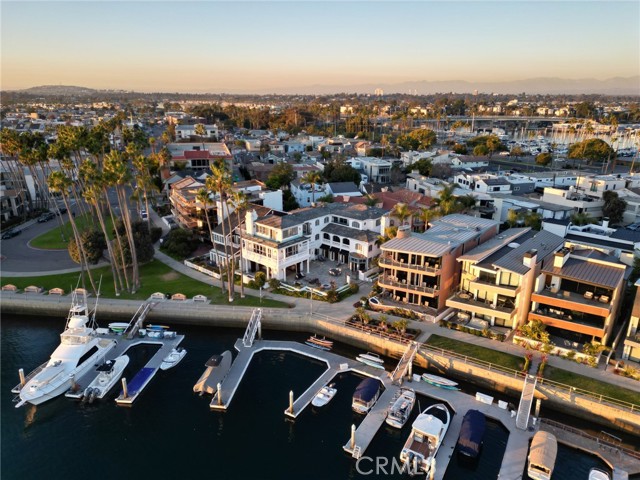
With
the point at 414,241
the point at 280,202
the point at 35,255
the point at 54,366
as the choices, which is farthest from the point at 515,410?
the point at 35,255

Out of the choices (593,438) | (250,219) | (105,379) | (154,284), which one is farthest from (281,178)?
(593,438)

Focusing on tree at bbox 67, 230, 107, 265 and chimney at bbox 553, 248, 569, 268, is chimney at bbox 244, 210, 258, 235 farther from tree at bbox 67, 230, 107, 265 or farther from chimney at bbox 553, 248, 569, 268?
chimney at bbox 553, 248, 569, 268

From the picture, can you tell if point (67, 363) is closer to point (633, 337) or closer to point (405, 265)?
point (405, 265)

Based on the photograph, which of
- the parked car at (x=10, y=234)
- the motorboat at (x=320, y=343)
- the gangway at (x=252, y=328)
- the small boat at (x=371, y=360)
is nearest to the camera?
the small boat at (x=371, y=360)

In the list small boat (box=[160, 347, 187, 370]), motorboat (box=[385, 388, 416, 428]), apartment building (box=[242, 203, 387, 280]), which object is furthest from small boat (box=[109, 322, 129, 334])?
motorboat (box=[385, 388, 416, 428])

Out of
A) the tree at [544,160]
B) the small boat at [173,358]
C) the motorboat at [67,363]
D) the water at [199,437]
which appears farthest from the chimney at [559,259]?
the tree at [544,160]

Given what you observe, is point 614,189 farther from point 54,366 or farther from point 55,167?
point 55,167

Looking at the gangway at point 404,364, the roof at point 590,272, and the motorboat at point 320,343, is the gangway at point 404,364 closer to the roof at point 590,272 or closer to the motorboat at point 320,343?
the motorboat at point 320,343
